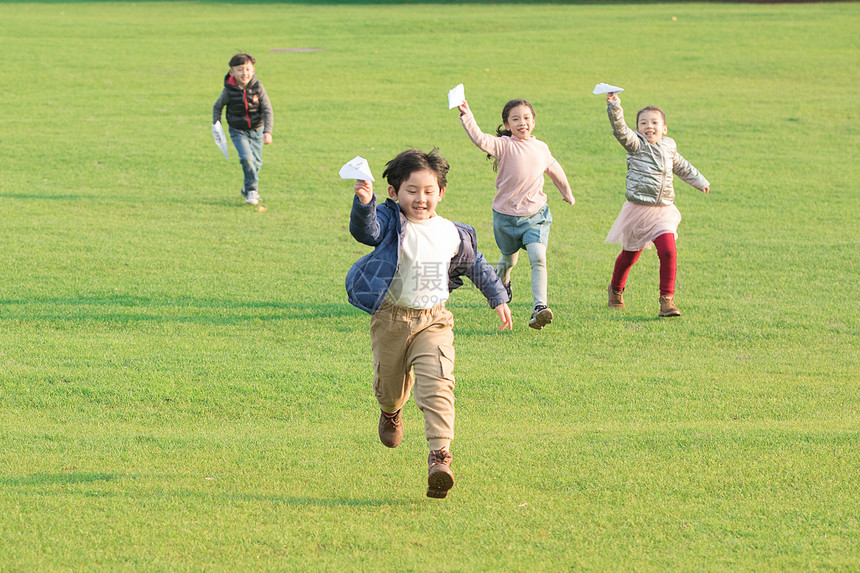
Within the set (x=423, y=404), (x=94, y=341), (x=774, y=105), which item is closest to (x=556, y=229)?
(x=94, y=341)

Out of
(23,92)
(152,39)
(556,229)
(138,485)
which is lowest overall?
Result: (138,485)

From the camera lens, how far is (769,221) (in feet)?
39.9

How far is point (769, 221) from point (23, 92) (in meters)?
15.0

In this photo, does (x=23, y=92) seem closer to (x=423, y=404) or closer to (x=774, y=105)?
(x=774, y=105)

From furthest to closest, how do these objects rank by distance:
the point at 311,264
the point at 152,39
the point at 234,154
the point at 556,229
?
the point at 152,39, the point at 234,154, the point at 556,229, the point at 311,264

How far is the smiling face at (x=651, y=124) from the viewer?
844 cm

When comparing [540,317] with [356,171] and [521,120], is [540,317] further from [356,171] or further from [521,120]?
[356,171]

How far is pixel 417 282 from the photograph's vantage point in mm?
4875

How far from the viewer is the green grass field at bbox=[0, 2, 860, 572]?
174 inches

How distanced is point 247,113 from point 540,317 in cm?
604

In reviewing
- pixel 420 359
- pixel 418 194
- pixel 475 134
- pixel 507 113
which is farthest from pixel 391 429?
pixel 507 113

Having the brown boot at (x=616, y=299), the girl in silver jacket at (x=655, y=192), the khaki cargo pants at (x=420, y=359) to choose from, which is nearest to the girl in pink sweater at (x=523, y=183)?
the girl in silver jacket at (x=655, y=192)

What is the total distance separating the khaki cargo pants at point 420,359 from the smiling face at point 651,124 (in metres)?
4.18

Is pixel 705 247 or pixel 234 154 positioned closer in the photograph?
pixel 705 247
